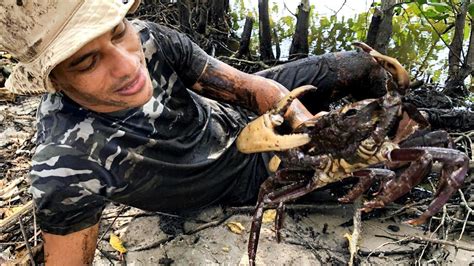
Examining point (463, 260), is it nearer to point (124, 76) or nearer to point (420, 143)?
point (420, 143)

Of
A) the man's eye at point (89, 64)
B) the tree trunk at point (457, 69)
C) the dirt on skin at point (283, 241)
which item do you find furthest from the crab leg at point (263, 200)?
the tree trunk at point (457, 69)

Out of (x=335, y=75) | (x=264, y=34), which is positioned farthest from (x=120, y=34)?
(x=264, y=34)

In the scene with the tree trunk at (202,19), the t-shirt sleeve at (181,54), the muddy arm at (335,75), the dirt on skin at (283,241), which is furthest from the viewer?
the tree trunk at (202,19)

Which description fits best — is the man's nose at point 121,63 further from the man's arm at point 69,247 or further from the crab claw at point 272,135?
the man's arm at point 69,247

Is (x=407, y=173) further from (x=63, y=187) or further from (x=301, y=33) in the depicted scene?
(x=301, y=33)

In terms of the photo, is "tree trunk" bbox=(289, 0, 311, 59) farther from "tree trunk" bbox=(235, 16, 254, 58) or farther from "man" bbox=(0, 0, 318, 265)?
"man" bbox=(0, 0, 318, 265)

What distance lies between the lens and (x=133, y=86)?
1.95 m

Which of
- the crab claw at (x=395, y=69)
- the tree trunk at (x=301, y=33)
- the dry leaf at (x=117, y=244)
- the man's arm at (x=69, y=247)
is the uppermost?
the crab claw at (x=395, y=69)

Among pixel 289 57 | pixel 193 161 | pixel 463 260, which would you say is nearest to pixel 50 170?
pixel 193 161

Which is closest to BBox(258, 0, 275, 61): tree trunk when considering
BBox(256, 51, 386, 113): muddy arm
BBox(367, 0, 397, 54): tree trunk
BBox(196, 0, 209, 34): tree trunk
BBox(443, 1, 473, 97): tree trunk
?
BBox(196, 0, 209, 34): tree trunk

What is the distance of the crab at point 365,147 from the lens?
1.82 metres

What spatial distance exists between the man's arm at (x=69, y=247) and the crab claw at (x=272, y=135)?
727 millimetres

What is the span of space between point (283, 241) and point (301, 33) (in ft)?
7.10

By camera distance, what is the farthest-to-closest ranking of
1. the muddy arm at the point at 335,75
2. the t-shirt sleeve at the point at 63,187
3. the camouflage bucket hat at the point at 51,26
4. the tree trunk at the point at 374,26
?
1. the tree trunk at the point at 374,26
2. the muddy arm at the point at 335,75
3. the t-shirt sleeve at the point at 63,187
4. the camouflage bucket hat at the point at 51,26
